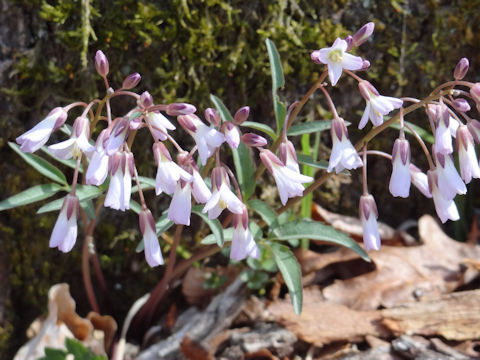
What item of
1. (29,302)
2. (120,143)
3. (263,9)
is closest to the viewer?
(120,143)

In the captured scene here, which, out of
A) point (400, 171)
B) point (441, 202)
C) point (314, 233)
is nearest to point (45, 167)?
point (314, 233)

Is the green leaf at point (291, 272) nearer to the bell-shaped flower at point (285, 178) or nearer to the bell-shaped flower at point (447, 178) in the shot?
the bell-shaped flower at point (285, 178)

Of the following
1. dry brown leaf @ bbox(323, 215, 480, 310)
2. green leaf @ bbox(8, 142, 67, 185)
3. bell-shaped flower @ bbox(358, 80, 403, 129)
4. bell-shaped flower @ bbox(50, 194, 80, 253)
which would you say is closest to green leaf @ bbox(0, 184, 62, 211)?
green leaf @ bbox(8, 142, 67, 185)

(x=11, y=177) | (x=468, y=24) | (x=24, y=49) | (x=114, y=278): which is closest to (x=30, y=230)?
(x=11, y=177)

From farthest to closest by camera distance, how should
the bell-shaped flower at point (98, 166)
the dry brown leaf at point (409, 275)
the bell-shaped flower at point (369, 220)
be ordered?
the dry brown leaf at point (409, 275) → the bell-shaped flower at point (369, 220) → the bell-shaped flower at point (98, 166)

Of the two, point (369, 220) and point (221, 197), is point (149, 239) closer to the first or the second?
point (221, 197)

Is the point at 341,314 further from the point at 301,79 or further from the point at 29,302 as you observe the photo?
the point at 29,302

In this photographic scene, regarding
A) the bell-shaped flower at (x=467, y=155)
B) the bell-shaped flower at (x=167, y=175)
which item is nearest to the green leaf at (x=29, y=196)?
the bell-shaped flower at (x=167, y=175)
